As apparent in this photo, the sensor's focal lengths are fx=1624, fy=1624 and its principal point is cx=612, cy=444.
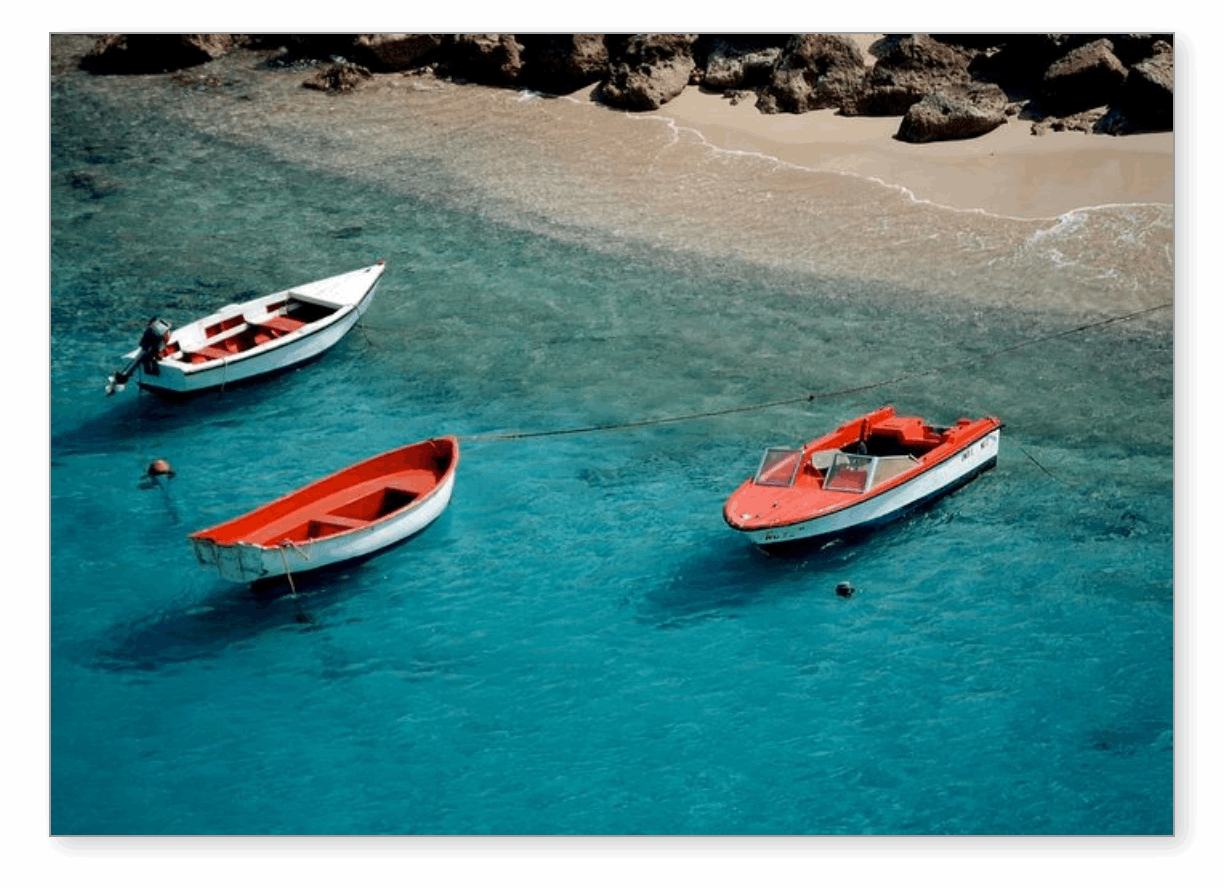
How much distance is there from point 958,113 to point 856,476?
687 cm

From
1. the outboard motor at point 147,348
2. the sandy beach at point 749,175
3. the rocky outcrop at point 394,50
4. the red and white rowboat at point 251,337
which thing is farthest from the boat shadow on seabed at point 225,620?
the rocky outcrop at point 394,50

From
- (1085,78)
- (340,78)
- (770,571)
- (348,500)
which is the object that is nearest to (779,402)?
(770,571)

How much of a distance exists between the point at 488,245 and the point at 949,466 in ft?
25.7

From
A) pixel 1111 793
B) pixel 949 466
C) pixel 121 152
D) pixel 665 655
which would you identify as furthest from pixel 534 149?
pixel 1111 793

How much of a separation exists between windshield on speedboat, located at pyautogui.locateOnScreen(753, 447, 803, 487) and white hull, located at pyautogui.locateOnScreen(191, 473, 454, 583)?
3075 mm

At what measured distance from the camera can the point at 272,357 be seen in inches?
741

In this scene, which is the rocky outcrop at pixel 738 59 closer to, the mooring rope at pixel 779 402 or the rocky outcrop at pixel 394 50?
the rocky outcrop at pixel 394 50

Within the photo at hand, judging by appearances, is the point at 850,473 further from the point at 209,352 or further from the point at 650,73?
the point at 650,73

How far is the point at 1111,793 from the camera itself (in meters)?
12.1

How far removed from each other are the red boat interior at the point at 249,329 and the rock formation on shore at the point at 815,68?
597 cm

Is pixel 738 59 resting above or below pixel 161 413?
above

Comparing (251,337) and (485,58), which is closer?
(251,337)

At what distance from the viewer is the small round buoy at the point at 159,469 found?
1686cm

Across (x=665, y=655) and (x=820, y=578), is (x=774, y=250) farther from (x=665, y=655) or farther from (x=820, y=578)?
(x=665, y=655)
